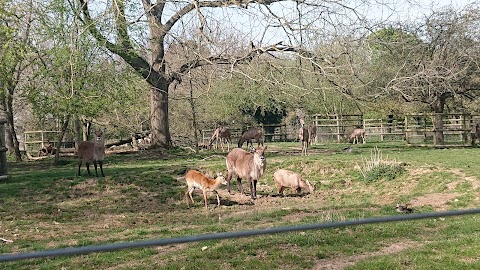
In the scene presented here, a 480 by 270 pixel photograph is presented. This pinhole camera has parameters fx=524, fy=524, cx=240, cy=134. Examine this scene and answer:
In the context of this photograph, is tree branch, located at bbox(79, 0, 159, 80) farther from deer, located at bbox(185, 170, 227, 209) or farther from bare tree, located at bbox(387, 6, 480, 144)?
bare tree, located at bbox(387, 6, 480, 144)

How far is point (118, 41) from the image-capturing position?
1672cm

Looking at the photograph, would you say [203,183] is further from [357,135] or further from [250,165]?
[357,135]

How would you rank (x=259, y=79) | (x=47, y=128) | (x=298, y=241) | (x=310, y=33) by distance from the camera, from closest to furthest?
(x=298, y=241)
(x=310, y=33)
(x=259, y=79)
(x=47, y=128)

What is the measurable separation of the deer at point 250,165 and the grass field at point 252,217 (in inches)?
18.8

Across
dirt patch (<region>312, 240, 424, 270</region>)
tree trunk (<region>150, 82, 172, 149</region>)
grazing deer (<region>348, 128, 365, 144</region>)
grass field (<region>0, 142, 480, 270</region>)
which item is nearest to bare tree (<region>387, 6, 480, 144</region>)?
grazing deer (<region>348, 128, 365, 144</region>)

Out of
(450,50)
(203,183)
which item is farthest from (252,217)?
(450,50)

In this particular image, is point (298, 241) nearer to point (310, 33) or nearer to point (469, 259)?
point (469, 259)

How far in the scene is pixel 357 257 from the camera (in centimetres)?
625

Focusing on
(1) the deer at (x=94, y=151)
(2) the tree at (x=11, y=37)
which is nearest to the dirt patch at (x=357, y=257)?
(1) the deer at (x=94, y=151)

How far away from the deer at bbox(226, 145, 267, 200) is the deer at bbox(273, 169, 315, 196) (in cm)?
81

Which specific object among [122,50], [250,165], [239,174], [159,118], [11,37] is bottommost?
[239,174]

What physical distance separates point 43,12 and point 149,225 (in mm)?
9254

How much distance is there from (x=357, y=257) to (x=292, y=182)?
648cm

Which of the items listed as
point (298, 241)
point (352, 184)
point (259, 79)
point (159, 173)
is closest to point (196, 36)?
point (259, 79)
